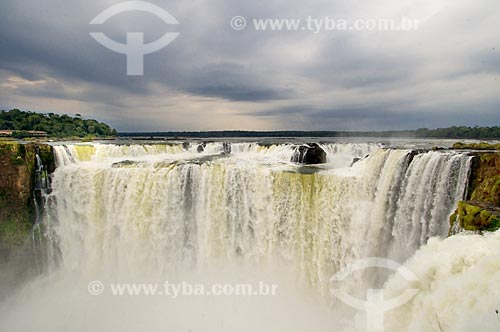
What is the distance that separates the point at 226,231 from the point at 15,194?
32.3 ft

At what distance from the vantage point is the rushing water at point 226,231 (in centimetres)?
911

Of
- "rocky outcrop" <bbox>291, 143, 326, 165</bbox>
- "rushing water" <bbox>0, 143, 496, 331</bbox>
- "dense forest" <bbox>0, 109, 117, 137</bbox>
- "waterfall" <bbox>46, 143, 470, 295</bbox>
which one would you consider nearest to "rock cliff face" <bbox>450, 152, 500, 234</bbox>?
"rushing water" <bbox>0, 143, 496, 331</bbox>

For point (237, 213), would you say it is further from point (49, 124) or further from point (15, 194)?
point (49, 124)

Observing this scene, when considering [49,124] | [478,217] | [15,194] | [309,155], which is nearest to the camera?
[478,217]

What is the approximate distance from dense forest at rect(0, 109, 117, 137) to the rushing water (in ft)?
123

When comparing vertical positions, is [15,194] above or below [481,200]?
below

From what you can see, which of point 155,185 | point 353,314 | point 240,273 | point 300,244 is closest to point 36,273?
point 155,185

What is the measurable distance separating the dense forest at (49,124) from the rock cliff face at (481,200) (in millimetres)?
50370

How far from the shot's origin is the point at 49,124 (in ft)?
147

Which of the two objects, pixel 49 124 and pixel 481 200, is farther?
pixel 49 124

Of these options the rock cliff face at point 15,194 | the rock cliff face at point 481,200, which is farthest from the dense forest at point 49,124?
the rock cliff face at point 481,200

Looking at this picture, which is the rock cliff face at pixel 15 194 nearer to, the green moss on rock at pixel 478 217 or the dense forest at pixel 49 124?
the green moss on rock at pixel 478 217

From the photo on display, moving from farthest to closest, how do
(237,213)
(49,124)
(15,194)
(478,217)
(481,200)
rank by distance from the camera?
(49,124) → (15,194) → (237,213) → (481,200) → (478,217)

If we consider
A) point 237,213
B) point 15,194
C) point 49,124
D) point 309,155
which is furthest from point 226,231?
point 49,124
